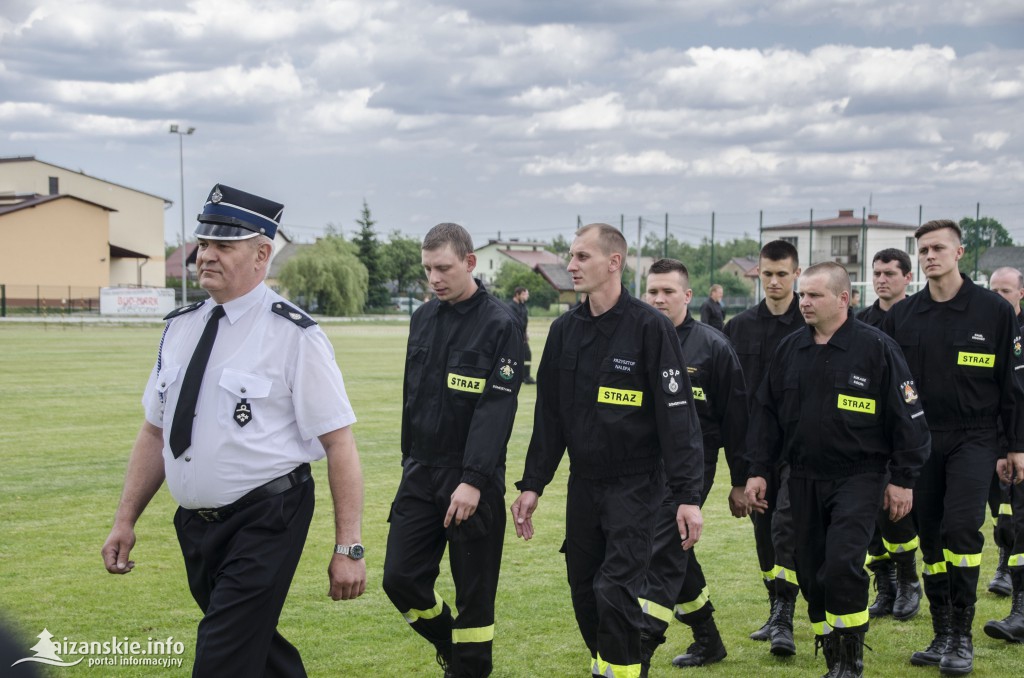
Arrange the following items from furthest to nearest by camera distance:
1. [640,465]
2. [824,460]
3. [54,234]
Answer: [54,234] < [824,460] < [640,465]

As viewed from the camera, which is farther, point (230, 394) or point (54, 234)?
point (54, 234)

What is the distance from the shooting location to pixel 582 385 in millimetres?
5324

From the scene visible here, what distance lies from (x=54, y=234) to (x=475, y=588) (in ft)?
218

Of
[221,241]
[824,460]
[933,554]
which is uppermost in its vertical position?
[221,241]

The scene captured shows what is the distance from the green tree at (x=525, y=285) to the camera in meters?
77.8

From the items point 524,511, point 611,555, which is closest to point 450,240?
point 524,511

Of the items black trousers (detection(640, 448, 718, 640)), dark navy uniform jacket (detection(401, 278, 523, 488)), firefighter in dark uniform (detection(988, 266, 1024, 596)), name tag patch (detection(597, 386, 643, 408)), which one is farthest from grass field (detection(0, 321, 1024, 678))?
name tag patch (detection(597, 386, 643, 408))

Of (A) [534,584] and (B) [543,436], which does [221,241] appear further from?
(A) [534,584]

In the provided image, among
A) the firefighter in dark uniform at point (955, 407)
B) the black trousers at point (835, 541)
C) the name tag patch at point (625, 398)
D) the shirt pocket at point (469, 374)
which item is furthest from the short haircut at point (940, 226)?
the shirt pocket at point (469, 374)

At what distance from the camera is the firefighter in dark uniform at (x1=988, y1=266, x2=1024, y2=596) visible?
7344 millimetres

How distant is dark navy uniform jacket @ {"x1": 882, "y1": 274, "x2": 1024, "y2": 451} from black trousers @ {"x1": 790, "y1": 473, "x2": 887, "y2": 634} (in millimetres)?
1018

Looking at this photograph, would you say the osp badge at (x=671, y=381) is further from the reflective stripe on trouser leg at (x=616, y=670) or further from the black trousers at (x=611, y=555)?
the reflective stripe on trouser leg at (x=616, y=670)

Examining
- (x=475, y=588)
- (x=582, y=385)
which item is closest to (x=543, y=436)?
(x=582, y=385)

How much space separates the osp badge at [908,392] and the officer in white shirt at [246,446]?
3.13 metres
